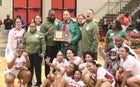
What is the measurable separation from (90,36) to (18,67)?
197 centimetres

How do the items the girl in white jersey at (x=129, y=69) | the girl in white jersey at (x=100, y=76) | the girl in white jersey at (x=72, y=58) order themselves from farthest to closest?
the girl in white jersey at (x=72, y=58)
the girl in white jersey at (x=129, y=69)
the girl in white jersey at (x=100, y=76)

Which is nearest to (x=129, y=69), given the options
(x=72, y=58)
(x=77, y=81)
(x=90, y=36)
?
(x=77, y=81)

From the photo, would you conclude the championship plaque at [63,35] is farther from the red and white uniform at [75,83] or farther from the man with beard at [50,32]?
the red and white uniform at [75,83]

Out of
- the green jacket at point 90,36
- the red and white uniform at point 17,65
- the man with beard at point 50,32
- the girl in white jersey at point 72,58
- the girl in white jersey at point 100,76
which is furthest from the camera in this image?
the man with beard at point 50,32

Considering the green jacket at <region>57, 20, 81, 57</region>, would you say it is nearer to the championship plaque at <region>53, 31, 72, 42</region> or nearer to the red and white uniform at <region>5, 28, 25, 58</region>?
the championship plaque at <region>53, 31, 72, 42</region>

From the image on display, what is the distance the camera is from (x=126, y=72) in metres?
8.58

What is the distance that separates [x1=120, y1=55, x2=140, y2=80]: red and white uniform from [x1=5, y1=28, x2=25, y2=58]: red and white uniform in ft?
9.44

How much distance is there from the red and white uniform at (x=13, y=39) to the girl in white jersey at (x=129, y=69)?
9.16 ft

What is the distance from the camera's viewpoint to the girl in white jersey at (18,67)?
9.15 metres

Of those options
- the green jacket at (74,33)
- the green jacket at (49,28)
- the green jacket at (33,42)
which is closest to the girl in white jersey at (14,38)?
the green jacket at (33,42)

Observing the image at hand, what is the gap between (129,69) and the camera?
8.51 metres

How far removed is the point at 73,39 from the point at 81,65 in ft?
3.15

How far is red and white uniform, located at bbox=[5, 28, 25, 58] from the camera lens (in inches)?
384

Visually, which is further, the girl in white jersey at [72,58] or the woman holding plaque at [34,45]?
the woman holding plaque at [34,45]
